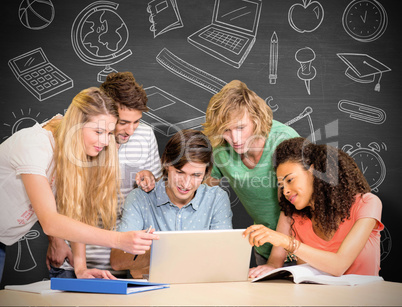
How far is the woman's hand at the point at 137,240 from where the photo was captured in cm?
146

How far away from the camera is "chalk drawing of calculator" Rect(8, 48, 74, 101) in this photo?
9.18 ft

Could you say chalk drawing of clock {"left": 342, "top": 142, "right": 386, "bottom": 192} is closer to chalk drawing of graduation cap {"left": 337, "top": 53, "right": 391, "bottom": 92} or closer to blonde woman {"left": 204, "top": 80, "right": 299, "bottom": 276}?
chalk drawing of graduation cap {"left": 337, "top": 53, "right": 391, "bottom": 92}

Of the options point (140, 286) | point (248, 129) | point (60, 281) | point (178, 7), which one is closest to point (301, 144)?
point (248, 129)

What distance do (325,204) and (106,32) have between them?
175 centimetres

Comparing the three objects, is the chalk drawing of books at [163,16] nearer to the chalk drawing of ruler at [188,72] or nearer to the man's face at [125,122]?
the chalk drawing of ruler at [188,72]

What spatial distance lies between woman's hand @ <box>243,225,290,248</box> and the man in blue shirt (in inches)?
16.5

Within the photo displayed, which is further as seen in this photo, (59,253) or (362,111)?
(362,111)

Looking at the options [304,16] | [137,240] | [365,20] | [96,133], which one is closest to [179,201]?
[96,133]

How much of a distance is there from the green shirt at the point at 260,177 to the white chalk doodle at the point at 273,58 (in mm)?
667

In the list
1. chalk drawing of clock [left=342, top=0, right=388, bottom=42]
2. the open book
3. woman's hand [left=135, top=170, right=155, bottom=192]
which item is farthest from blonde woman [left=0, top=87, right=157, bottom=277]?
chalk drawing of clock [left=342, top=0, right=388, bottom=42]

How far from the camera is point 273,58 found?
9.53ft

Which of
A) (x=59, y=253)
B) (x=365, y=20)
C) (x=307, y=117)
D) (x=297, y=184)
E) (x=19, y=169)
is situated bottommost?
(x=59, y=253)

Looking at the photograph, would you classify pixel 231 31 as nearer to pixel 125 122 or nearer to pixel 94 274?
pixel 125 122

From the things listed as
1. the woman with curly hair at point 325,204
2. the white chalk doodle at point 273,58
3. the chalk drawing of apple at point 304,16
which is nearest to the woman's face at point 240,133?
the woman with curly hair at point 325,204
